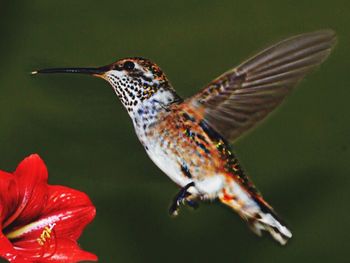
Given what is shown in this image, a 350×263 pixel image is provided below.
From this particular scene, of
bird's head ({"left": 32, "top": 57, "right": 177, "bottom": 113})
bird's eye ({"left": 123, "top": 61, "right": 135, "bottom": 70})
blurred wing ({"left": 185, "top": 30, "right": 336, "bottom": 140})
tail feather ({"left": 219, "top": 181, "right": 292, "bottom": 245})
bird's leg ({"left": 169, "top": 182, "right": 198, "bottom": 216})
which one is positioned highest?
bird's eye ({"left": 123, "top": 61, "right": 135, "bottom": 70})

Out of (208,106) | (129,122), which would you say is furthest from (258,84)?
(129,122)

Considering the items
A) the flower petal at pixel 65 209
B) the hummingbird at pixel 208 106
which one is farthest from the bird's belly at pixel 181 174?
the flower petal at pixel 65 209

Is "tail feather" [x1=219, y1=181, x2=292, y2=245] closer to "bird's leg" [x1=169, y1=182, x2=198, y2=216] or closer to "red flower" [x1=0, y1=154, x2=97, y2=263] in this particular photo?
"bird's leg" [x1=169, y1=182, x2=198, y2=216]

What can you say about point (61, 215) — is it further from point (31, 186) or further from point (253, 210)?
point (253, 210)

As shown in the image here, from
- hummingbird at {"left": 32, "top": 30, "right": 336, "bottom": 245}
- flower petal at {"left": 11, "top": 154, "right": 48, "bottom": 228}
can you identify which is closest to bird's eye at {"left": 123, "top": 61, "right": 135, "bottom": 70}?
hummingbird at {"left": 32, "top": 30, "right": 336, "bottom": 245}

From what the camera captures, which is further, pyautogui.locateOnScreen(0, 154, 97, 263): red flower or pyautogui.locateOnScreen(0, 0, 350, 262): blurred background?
pyautogui.locateOnScreen(0, 0, 350, 262): blurred background

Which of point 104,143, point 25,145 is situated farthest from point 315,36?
point 25,145

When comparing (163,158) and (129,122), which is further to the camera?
(129,122)
